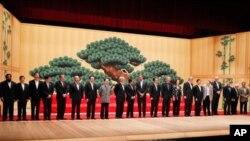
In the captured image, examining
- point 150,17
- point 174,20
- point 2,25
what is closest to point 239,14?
point 174,20

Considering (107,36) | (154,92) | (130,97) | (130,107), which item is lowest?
(130,107)

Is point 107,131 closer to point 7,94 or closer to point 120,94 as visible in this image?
point 120,94

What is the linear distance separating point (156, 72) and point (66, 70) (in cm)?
379

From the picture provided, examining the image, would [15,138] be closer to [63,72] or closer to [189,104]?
[189,104]

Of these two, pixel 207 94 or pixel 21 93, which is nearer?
pixel 21 93

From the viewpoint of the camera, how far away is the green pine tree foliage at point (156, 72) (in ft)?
43.5

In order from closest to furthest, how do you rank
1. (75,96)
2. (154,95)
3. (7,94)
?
(7,94) < (75,96) < (154,95)

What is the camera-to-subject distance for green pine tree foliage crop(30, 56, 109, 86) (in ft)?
38.6

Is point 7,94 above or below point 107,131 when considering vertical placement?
above

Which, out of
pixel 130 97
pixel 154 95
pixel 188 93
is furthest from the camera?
pixel 188 93

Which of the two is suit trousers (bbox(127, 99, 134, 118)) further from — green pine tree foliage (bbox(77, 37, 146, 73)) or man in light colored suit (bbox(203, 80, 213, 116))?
green pine tree foliage (bbox(77, 37, 146, 73))

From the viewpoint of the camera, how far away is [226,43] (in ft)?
40.8

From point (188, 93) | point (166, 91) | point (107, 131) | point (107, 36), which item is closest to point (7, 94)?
point (107, 131)

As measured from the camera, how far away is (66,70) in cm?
1205
